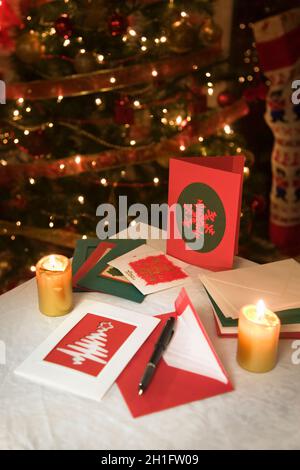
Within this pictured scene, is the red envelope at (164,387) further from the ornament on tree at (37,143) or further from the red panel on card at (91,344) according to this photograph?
the ornament on tree at (37,143)

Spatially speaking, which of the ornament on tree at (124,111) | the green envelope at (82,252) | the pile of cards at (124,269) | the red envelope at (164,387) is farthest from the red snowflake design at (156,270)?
the ornament on tree at (124,111)

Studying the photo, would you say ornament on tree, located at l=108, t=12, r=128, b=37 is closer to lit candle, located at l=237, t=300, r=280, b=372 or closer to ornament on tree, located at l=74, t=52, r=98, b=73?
ornament on tree, located at l=74, t=52, r=98, b=73

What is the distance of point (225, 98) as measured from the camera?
221 cm

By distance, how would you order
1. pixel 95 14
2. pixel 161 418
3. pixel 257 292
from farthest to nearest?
pixel 95 14
pixel 257 292
pixel 161 418

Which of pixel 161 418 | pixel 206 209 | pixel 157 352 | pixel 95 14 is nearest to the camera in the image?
pixel 161 418

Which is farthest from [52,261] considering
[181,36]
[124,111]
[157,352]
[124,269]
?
[181,36]

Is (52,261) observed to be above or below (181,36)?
below

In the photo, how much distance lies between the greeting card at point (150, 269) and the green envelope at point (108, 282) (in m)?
0.01

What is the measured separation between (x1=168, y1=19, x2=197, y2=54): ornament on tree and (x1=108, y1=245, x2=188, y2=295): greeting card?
1285 millimetres

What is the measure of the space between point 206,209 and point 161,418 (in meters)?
0.48

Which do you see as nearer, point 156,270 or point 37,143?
point 156,270

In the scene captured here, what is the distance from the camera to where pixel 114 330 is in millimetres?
845

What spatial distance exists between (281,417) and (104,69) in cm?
185

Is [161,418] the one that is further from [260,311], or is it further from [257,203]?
[257,203]
